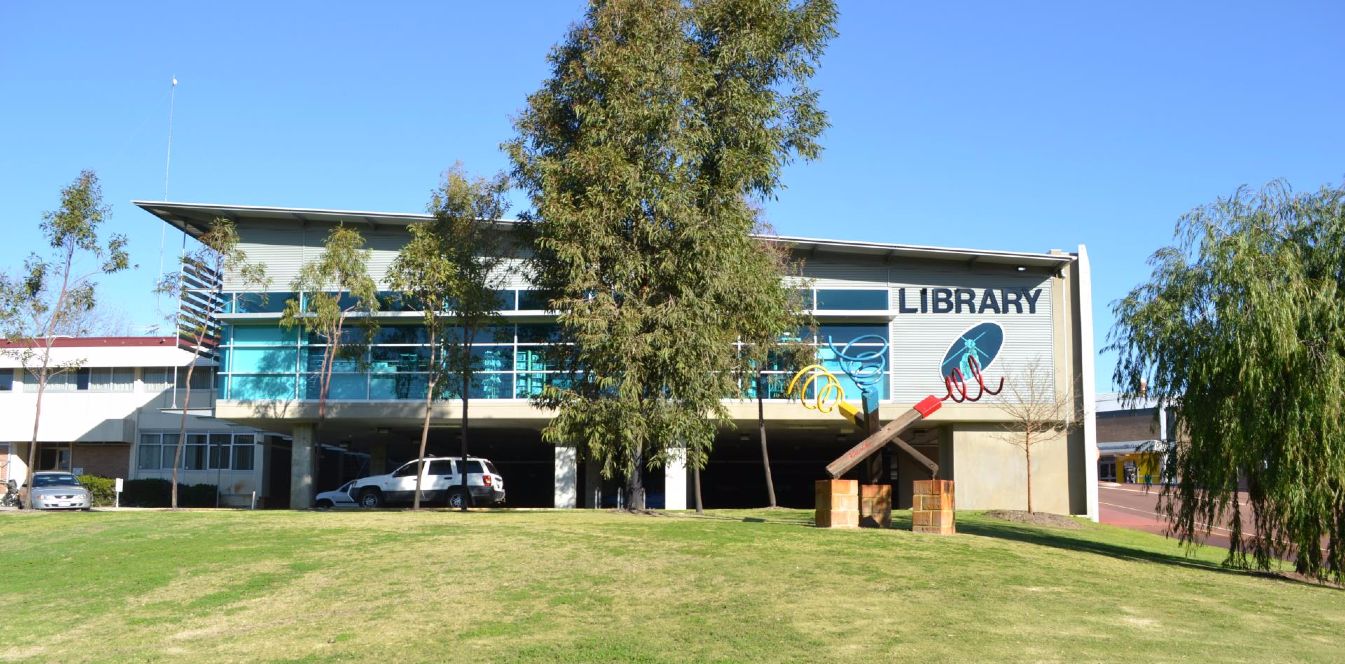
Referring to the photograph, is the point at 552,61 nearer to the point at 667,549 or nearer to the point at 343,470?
the point at 667,549

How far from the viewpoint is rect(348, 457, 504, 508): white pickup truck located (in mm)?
32375

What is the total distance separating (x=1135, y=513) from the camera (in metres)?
41.8

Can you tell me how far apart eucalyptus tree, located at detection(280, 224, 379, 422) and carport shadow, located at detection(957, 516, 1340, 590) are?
1553 centimetres

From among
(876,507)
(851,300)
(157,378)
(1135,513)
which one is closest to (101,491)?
(157,378)

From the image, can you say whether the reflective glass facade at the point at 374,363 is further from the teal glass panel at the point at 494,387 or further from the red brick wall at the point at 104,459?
the red brick wall at the point at 104,459

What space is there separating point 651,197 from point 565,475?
15.1m

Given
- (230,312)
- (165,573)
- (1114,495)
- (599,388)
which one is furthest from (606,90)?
(1114,495)

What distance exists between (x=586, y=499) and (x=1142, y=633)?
25.3m

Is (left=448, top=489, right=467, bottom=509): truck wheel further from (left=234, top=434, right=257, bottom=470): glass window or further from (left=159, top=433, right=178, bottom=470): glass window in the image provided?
(left=159, top=433, right=178, bottom=470): glass window

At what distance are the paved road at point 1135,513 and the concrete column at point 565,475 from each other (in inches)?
634

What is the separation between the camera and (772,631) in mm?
12133

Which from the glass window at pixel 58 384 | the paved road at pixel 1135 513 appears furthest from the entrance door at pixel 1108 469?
the glass window at pixel 58 384

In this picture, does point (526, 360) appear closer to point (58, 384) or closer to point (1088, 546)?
point (1088, 546)

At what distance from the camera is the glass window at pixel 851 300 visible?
3406 centimetres
